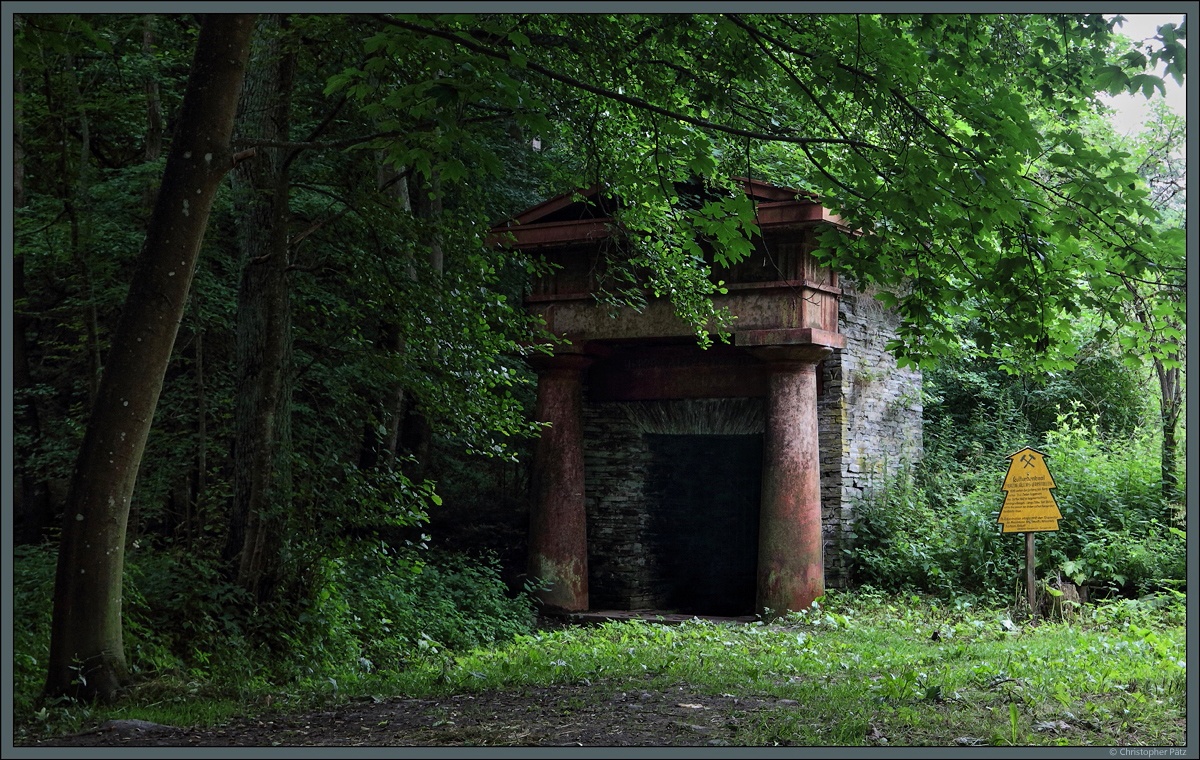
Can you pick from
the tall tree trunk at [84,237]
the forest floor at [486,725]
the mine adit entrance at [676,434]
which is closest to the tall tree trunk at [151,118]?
the tall tree trunk at [84,237]

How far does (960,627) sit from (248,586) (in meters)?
6.37

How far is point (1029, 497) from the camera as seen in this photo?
33.0 feet

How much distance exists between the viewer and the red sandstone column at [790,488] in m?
11.0

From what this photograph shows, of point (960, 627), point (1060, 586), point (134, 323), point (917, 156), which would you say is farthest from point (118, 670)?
point (1060, 586)

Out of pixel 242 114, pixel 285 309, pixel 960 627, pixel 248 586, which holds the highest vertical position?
pixel 242 114

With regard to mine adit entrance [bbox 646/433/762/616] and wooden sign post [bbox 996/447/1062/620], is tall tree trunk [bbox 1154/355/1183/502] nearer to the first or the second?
wooden sign post [bbox 996/447/1062/620]

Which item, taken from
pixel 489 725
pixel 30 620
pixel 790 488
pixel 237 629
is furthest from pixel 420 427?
pixel 489 725

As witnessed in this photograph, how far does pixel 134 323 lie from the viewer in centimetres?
542

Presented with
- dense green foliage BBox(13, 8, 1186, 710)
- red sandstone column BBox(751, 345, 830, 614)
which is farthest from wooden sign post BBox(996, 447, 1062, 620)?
red sandstone column BBox(751, 345, 830, 614)

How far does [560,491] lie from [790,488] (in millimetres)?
2746

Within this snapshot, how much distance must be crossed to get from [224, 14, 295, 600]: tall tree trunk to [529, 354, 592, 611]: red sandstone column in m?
4.57

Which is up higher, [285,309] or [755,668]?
[285,309]

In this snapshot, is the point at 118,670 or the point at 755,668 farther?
the point at 755,668

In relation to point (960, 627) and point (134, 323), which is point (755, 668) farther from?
point (134, 323)
